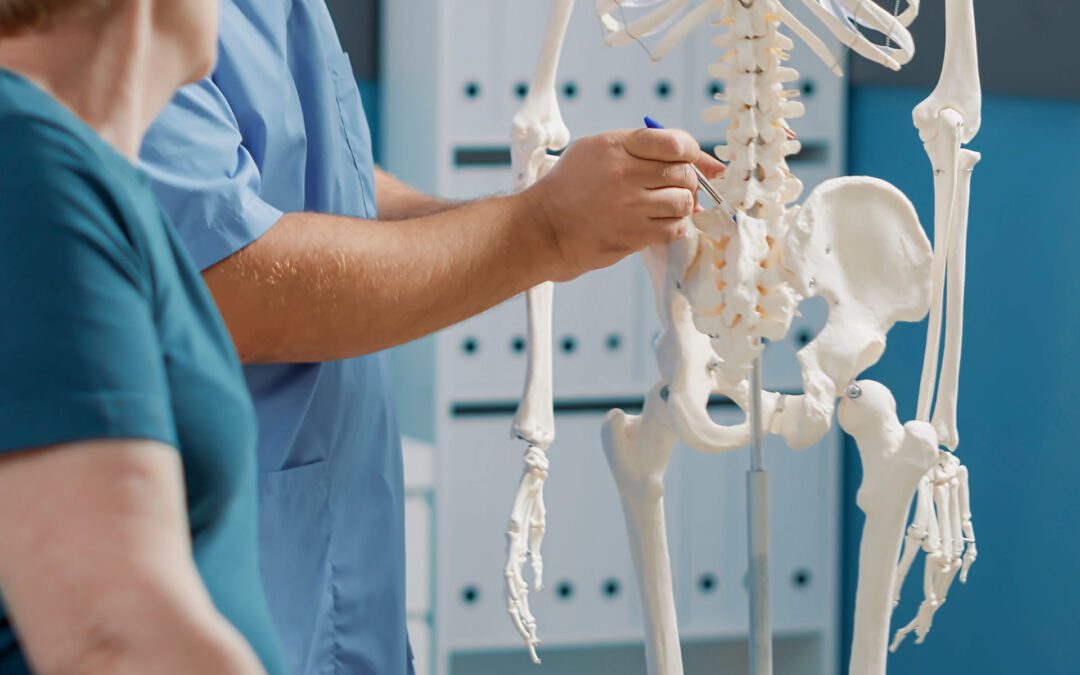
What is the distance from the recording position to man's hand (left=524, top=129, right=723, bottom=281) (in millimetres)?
1083

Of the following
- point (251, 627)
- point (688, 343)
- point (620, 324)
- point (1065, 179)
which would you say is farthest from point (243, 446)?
point (620, 324)

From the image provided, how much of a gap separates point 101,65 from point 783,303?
31.1 inches

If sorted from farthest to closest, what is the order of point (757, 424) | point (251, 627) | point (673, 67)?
point (673, 67)
point (757, 424)
point (251, 627)

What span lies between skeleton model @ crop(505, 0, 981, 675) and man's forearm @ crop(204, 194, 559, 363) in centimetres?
16

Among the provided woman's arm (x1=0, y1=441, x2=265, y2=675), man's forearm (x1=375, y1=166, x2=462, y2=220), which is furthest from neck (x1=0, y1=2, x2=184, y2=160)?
man's forearm (x1=375, y1=166, x2=462, y2=220)

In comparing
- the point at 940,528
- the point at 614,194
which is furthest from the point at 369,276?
the point at 940,528

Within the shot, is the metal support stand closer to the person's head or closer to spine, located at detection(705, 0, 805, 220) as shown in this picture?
spine, located at detection(705, 0, 805, 220)

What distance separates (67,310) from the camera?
14.2 inches

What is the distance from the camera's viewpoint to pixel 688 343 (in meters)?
1.22

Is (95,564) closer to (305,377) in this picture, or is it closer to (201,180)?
(201,180)

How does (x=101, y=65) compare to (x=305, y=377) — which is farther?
(x=305, y=377)

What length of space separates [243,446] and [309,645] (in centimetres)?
72

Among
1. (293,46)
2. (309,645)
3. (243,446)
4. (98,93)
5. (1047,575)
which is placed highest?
(293,46)

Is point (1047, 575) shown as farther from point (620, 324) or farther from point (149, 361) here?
point (149, 361)
